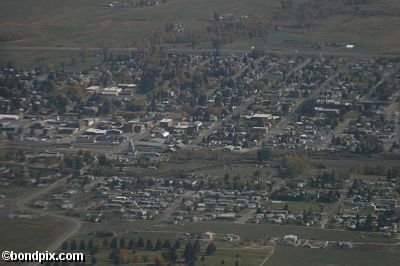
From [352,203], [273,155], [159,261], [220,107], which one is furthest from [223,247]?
[220,107]

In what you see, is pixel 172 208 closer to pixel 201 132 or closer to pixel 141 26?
pixel 201 132

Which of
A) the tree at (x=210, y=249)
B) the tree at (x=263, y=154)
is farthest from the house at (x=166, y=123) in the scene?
the tree at (x=210, y=249)

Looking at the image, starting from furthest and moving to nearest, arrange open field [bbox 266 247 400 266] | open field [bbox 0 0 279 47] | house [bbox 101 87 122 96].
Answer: open field [bbox 0 0 279 47] → house [bbox 101 87 122 96] → open field [bbox 266 247 400 266]

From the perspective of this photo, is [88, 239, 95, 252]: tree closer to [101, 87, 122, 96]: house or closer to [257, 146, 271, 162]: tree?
[257, 146, 271, 162]: tree

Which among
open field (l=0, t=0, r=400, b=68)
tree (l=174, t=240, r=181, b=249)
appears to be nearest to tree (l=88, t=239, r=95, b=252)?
tree (l=174, t=240, r=181, b=249)

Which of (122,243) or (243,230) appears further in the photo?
(243,230)

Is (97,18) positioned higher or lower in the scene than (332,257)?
higher

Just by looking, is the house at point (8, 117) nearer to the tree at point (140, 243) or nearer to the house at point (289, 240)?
the tree at point (140, 243)

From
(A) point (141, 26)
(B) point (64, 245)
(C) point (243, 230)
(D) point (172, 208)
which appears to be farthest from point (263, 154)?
(A) point (141, 26)
